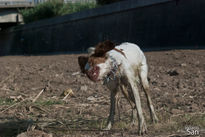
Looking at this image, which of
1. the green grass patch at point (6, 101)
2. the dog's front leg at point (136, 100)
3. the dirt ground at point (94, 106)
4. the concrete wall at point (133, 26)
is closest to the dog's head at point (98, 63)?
the dog's front leg at point (136, 100)

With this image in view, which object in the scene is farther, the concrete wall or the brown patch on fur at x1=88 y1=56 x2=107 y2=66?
the concrete wall

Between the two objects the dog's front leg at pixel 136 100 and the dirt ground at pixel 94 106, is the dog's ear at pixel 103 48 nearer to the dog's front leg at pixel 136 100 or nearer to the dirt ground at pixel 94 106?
the dog's front leg at pixel 136 100

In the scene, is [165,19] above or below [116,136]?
above

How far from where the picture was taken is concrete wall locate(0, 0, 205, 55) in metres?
14.6

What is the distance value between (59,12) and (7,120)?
1104 inches

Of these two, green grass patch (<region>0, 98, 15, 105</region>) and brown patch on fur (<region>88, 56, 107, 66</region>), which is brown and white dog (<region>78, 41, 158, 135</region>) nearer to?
brown patch on fur (<region>88, 56, 107, 66</region>)

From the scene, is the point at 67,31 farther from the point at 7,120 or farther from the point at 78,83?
the point at 7,120

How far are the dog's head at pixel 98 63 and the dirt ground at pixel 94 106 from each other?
105 centimetres

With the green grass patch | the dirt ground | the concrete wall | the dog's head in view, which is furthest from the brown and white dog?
the concrete wall

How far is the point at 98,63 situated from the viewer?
436 centimetres

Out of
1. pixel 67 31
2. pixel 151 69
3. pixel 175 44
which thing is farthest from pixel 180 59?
pixel 67 31

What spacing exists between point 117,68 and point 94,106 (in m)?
2.60

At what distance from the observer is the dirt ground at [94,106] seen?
5.20 m

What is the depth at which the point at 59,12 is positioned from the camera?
3350cm
